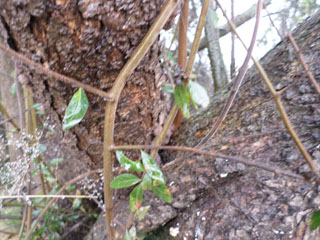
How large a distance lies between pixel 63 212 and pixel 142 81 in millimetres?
819

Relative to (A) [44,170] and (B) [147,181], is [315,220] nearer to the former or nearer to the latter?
(B) [147,181]

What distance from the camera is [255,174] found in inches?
21.4

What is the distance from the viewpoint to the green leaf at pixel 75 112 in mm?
404

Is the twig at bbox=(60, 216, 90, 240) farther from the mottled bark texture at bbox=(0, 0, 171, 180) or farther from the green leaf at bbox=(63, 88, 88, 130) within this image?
the green leaf at bbox=(63, 88, 88, 130)

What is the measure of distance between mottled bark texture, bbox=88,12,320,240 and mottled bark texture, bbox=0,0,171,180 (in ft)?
0.73

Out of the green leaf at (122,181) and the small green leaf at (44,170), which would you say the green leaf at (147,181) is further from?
the small green leaf at (44,170)

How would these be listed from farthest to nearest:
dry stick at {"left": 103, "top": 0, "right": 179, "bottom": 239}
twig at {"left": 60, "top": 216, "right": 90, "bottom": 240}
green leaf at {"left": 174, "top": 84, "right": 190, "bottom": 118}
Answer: twig at {"left": 60, "top": 216, "right": 90, "bottom": 240} → green leaf at {"left": 174, "top": 84, "right": 190, "bottom": 118} → dry stick at {"left": 103, "top": 0, "right": 179, "bottom": 239}

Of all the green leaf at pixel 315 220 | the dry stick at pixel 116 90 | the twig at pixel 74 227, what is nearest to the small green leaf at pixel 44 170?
the twig at pixel 74 227

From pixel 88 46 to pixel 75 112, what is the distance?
156mm

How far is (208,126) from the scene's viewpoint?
0.74m

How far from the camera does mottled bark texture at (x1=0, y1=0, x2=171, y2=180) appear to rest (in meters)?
0.45

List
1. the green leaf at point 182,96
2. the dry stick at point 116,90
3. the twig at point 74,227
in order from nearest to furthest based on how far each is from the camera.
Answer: the dry stick at point 116,90
the green leaf at point 182,96
the twig at point 74,227

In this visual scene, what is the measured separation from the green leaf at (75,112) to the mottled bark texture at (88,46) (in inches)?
5.1

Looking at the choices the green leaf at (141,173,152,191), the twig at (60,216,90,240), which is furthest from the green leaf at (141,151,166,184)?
the twig at (60,216,90,240)
